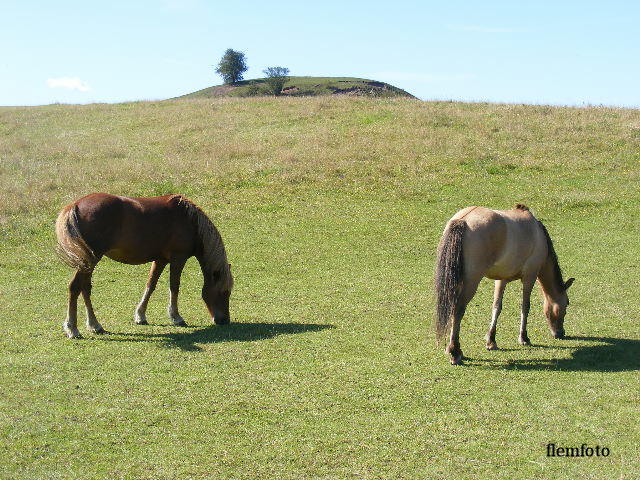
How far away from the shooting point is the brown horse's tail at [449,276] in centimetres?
843

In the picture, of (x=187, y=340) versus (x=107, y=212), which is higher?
(x=107, y=212)

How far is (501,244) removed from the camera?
8.98m

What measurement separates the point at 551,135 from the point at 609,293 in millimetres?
14442

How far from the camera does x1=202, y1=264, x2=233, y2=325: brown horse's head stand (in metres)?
10.8

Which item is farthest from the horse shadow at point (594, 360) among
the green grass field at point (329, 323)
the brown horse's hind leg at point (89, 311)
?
the brown horse's hind leg at point (89, 311)

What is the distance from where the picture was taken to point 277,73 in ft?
238

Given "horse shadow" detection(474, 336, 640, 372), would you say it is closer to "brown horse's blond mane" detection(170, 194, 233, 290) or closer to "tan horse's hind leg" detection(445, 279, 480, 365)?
"tan horse's hind leg" detection(445, 279, 480, 365)

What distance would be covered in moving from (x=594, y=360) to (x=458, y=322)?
1.85 metres

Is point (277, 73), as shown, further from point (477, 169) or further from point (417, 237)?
point (417, 237)

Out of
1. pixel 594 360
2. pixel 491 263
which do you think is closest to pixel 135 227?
pixel 491 263

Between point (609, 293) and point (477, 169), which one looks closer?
point (609, 293)

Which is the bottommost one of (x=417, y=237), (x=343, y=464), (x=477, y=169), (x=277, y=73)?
(x=343, y=464)

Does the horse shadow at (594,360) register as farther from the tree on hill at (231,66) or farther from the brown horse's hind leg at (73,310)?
the tree on hill at (231,66)

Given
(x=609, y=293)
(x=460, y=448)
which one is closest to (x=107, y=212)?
(x=460, y=448)
